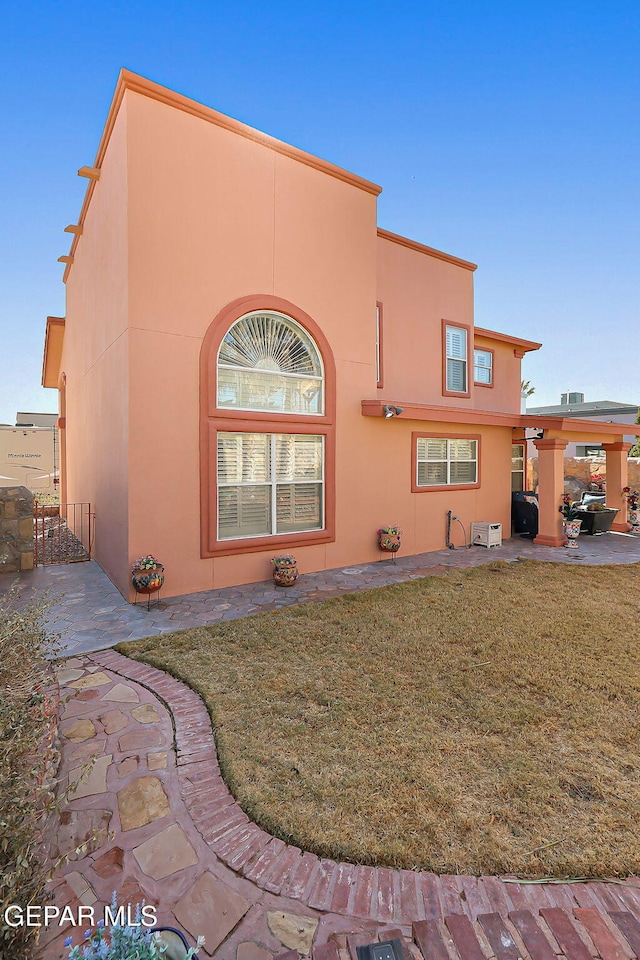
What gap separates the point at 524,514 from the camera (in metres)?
11.7

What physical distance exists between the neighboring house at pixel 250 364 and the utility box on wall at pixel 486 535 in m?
0.51

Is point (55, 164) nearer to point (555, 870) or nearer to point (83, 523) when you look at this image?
point (83, 523)

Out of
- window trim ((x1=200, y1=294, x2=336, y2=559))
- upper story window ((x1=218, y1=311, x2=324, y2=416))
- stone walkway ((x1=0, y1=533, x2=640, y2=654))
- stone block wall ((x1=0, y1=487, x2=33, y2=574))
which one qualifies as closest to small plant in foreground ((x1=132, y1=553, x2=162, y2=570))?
stone walkway ((x1=0, y1=533, x2=640, y2=654))

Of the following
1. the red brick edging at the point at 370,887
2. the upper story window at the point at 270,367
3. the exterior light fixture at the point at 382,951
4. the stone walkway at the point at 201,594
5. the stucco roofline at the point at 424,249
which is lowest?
the red brick edging at the point at 370,887

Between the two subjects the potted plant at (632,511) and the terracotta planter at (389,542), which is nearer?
the terracotta planter at (389,542)

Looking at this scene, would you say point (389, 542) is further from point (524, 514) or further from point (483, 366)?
point (483, 366)

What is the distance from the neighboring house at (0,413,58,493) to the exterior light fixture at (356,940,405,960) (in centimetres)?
2526

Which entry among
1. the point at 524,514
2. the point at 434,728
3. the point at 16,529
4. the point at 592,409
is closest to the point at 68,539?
the point at 16,529

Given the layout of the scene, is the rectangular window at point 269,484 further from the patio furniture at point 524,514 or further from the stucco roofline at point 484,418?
the patio furniture at point 524,514

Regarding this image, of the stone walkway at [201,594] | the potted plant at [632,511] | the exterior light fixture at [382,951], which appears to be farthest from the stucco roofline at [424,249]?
the exterior light fixture at [382,951]

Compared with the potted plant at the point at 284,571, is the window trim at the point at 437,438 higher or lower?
higher

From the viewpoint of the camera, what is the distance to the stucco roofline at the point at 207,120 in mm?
6172

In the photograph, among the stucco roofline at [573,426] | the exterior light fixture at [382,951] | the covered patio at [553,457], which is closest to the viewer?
the exterior light fixture at [382,951]

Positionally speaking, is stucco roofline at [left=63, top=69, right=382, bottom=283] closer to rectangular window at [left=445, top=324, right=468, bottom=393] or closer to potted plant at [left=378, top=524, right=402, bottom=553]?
rectangular window at [left=445, top=324, right=468, bottom=393]
